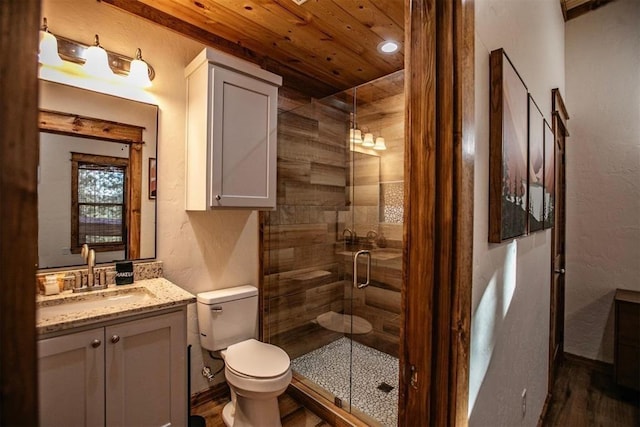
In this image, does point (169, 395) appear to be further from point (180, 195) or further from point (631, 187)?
point (631, 187)

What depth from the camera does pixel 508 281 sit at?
1.23m

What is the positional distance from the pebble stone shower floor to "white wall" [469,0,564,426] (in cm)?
88

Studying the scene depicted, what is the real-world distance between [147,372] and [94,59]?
1.71 meters

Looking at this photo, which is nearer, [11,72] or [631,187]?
[11,72]

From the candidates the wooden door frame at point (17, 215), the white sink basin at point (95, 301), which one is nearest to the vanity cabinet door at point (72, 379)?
the white sink basin at point (95, 301)

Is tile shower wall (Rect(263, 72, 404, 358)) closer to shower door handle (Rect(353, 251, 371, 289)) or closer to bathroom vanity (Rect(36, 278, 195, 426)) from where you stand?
shower door handle (Rect(353, 251, 371, 289))

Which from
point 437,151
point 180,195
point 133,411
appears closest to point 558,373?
point 437,151

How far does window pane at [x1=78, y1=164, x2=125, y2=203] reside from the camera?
1.75 m

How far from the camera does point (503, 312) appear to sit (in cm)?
118

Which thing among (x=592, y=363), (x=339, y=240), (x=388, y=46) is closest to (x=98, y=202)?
(x=339, y=240)

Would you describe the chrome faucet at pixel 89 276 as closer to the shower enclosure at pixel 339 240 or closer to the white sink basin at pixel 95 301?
the white sink basin at pixel 95 301

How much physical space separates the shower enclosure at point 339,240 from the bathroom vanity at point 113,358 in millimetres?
1023

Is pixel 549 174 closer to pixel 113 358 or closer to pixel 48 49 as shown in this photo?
pixel 113 358

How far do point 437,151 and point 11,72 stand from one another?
0.80 m
